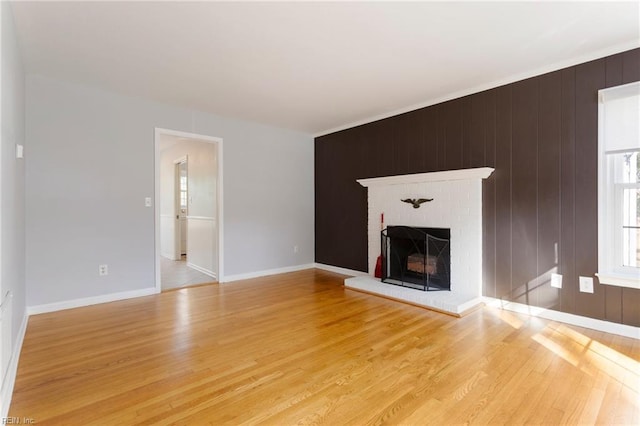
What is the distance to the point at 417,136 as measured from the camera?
402 cm

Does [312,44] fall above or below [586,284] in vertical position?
above

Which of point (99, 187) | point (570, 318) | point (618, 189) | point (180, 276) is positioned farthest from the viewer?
point (180, 276)

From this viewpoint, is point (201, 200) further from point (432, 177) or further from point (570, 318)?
point (570, 318)

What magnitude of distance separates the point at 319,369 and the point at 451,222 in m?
2.39

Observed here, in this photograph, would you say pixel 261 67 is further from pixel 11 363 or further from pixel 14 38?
pixel 11 363

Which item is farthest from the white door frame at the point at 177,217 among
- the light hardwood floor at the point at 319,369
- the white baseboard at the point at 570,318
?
the white baseboard at the point at 570,318

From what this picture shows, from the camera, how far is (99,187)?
138 inches

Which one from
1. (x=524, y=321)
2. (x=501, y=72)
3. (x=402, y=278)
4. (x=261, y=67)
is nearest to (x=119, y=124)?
(x=261, y=67)

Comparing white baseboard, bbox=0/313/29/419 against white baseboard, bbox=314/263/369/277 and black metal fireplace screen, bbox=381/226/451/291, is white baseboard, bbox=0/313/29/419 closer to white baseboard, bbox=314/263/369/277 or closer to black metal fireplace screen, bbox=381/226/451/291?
black metal fireplace screen, bbox=381/226/451/291

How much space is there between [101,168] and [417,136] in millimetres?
3803

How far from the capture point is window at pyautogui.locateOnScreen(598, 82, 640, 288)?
2.54 meters

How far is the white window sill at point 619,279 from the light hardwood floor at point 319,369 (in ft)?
1.42

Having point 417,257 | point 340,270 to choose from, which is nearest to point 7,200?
point 417,257

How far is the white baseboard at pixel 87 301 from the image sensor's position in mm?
3124
